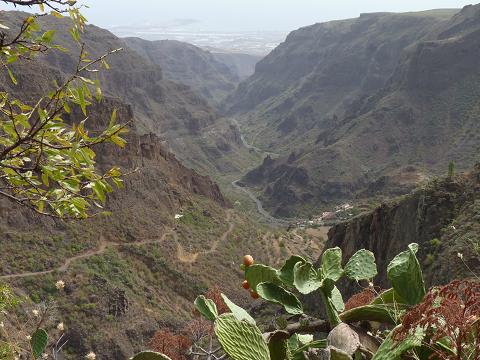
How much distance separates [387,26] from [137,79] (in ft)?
278

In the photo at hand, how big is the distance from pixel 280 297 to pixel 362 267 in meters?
0.61

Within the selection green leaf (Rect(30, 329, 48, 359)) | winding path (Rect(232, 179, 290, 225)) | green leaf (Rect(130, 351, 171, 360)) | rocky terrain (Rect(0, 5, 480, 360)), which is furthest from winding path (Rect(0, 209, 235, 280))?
winding path (Rect(232, 179, 290, 225))

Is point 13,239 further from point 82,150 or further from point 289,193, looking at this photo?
point 289,193

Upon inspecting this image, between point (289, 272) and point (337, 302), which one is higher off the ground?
point (289, 272)

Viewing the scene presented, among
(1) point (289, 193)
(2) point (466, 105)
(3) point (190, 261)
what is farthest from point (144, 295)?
(2) point (466, 105)

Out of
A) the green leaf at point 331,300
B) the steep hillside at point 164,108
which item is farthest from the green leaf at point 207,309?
the steep hillside at point 164,108

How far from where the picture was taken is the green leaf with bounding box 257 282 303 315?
3064mm

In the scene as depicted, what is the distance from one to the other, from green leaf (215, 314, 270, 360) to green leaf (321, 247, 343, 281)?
91 cm

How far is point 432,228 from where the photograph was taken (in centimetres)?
1973

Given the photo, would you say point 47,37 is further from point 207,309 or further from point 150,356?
point 150,356

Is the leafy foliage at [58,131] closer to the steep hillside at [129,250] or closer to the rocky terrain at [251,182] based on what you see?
the rocky terrain at [251,182]

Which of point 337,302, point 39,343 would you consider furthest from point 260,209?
point 337,302

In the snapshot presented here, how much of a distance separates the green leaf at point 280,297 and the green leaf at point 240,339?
0.74 meters

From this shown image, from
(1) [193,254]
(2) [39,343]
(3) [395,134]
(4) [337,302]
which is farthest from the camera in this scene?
(3) [395,134]
